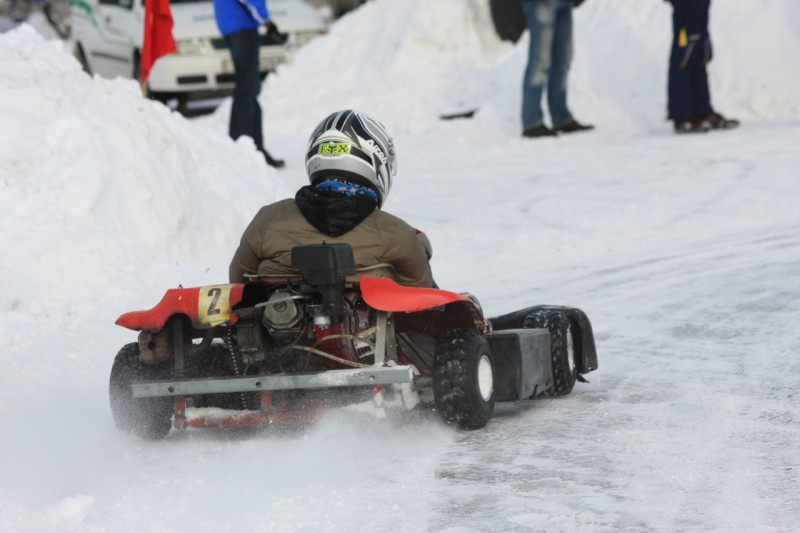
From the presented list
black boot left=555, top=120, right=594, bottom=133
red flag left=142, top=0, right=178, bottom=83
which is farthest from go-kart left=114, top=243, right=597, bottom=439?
black boot left=555, top=120, right=594, bottom=133

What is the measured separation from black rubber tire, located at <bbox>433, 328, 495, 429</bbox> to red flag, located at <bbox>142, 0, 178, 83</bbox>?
6.03 metres

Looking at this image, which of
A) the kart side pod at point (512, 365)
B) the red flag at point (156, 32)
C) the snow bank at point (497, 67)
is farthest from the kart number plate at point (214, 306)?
the snow bank at point (497, 67)

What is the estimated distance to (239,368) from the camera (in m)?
4.78

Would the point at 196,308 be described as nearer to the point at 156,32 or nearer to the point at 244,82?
the point at 156,32

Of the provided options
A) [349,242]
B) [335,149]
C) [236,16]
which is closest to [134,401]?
[349,242]

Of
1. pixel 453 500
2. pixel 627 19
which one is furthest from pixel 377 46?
pixel 453 500

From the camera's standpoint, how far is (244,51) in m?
10.9

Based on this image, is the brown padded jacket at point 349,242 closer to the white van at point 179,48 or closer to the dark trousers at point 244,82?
the dark trousers at point 244,82

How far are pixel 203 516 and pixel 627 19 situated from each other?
1316 centimetres

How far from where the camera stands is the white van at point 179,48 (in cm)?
1582

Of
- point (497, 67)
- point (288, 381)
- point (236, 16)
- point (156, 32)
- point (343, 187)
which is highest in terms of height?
point (236, 16)

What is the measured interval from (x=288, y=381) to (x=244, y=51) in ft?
22.8

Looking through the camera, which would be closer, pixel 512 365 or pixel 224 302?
pixel 224 302

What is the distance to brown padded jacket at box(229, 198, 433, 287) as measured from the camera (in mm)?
4770
